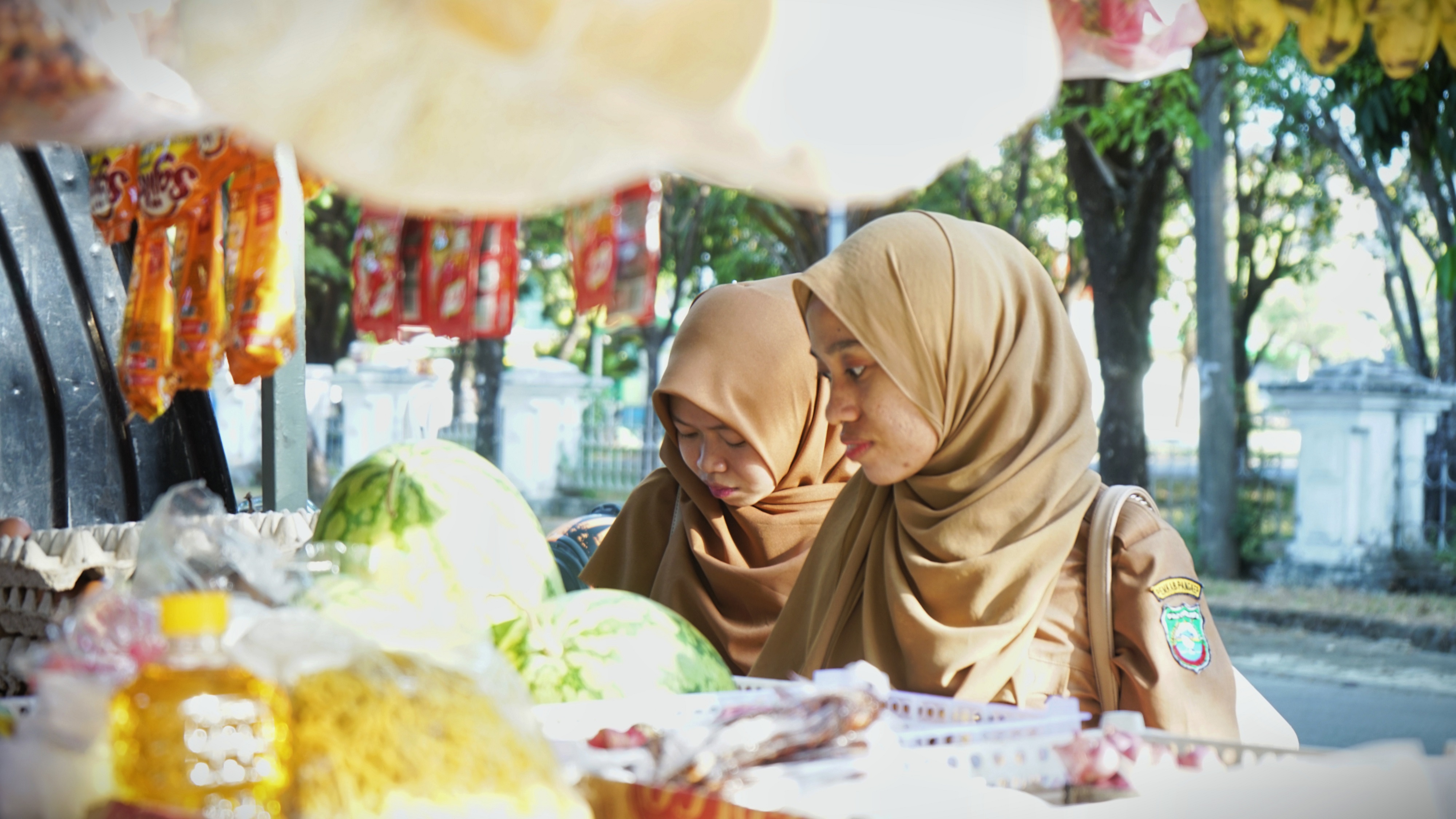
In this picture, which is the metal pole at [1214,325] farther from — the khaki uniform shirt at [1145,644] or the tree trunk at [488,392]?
the khaki uniform shirt at [1145,644]

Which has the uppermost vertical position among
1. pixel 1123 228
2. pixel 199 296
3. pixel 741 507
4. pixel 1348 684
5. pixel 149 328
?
pixel 1123 228

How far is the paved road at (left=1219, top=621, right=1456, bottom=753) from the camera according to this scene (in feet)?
23.8

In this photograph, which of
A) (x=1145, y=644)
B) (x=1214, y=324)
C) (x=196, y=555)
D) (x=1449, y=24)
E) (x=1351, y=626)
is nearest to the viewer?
(x=196, y=555)

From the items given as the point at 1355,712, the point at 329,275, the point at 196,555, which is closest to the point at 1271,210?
the point at 1355,712

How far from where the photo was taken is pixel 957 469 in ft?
6.88

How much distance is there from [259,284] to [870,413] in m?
2.32

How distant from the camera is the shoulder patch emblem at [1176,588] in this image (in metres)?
1.95

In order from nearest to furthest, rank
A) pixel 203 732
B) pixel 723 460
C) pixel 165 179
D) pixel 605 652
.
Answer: pixel 203 732
pixel 605 652
pixel 723 460
pixel 165 179

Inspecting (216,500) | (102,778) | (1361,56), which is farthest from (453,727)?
(1361,56)

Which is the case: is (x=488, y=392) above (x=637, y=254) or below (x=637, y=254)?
below

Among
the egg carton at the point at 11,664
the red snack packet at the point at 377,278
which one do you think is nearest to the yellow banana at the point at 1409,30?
the egg carton at the point at 11,664

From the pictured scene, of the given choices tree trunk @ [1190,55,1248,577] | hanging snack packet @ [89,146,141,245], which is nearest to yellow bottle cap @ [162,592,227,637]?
hanging snack packet @ [89,146,141,245]

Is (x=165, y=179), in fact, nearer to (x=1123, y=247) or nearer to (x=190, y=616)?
(x=190, y=616)

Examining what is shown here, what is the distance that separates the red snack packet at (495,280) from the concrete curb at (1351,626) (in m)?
7.81
